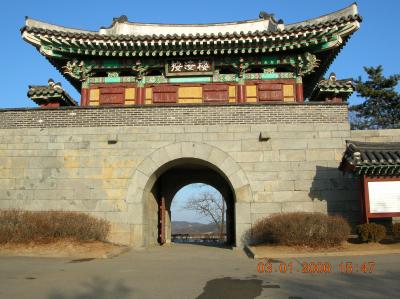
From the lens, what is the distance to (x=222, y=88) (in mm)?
14297

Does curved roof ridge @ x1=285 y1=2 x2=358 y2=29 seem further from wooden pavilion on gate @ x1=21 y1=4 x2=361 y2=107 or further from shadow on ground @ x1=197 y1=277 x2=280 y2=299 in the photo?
shadow on ground @ x1=197 y1=277 x2=280 y2=299

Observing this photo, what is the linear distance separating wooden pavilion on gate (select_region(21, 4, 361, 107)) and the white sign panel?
192 inches

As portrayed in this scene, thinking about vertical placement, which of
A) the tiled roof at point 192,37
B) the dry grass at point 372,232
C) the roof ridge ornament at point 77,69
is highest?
the tiled roof at point 192,37

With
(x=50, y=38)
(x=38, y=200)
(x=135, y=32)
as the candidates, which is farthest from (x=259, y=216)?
(x=135, y=32)

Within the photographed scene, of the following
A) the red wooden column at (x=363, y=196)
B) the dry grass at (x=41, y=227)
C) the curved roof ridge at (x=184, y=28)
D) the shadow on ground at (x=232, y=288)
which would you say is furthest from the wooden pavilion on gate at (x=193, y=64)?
the shadow on ground at (x=232, y=288)

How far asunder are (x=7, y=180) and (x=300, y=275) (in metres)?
9.17

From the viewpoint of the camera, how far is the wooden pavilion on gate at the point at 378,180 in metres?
9.68

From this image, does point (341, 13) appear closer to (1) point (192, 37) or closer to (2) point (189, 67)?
(1) point (192, 37)

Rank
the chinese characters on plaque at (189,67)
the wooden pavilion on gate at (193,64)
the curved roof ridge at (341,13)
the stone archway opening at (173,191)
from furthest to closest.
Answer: the chinese characters on plaque at (189,67) → the stone archway opening at (173,191) → the wooden pavilion on gate at (193,64) → the curved roof ridge at (341,13)

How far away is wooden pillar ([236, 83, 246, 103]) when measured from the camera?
14156 mm

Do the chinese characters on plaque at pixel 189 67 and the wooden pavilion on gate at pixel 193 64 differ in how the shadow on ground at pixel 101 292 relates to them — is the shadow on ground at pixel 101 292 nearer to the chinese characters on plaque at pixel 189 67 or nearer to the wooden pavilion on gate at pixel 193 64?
the wooden pavilion on gate at pixel 193 64
